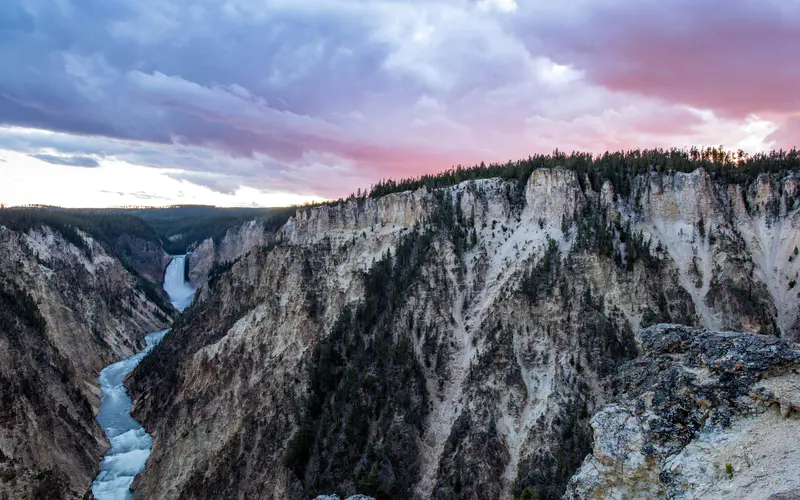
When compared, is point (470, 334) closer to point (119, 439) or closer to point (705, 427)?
point (705, 427)

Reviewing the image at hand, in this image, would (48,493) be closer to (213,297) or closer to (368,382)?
(368,382)

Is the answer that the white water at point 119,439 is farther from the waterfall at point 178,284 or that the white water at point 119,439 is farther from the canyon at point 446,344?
the waterfall at point 178,284

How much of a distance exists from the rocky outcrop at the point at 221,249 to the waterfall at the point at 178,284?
6.75 ft

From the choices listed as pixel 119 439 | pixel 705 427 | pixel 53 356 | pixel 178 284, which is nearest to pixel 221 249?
pixel 178 284

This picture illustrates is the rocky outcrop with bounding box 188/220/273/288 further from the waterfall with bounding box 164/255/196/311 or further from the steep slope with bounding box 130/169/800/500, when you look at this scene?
the steep slope with bounding box 130/169/800/500

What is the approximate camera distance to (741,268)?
1662 inches

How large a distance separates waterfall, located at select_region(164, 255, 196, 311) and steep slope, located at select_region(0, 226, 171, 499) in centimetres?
2867

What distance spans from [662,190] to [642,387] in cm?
3342

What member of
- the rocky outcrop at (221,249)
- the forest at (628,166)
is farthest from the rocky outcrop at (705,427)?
the rocky outcrop at (221,249)

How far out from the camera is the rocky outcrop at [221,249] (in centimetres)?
12506

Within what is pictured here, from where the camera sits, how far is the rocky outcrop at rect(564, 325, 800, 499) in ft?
48.2

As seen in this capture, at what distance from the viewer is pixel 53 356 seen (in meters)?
55.1

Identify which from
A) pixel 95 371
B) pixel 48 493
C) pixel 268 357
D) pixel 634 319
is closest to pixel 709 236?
pixel 634 319

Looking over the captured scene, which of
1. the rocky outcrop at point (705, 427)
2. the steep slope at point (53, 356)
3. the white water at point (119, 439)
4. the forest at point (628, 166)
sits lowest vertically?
the white water at point (119, 439)
